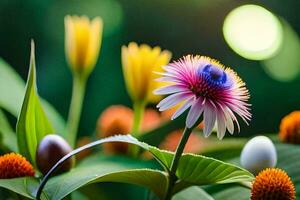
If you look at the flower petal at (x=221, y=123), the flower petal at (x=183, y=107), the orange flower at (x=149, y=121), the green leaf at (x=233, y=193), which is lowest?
the green leaf at (x=233, y=193)

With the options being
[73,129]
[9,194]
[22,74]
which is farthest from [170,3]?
[9,194]

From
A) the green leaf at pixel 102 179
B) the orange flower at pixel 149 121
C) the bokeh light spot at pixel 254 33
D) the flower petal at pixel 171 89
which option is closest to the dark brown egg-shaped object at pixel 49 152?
the green leaf at pixel 102 179

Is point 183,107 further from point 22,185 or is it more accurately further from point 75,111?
point 75,111

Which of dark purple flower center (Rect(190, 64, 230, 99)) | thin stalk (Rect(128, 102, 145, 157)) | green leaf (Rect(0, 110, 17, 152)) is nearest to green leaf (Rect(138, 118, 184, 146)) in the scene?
thin stalk (Rect(128, 102, 145, 157))

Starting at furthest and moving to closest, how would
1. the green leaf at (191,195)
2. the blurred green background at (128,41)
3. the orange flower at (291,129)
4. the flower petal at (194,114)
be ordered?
1. the blurred green background at (128,41)
2. the orange flower at (291,129)
3. the green leaf at (191,195)
4. the flower petal at (194,114)

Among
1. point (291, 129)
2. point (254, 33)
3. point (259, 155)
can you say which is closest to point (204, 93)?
point (259, 155)

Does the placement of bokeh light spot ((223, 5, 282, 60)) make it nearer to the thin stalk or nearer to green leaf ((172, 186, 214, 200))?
the thin stalk

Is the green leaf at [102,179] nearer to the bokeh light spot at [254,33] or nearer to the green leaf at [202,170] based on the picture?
the green leaf at [202,170]
